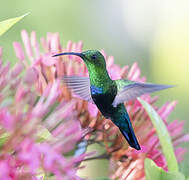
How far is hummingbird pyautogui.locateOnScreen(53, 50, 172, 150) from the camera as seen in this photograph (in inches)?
38.2


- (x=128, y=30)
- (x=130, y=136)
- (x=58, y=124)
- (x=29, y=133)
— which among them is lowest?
(x=128, y=30)

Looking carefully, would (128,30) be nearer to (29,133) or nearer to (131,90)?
(131,90)

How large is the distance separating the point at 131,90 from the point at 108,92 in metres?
0.06

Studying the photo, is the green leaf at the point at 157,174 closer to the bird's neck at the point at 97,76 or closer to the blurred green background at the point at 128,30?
the bird's neck at the point at 97,76

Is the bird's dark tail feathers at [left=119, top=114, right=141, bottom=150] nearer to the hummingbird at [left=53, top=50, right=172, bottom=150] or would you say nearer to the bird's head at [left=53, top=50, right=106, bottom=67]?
the hummingbird at [left=53, top=50, right=172, bottom=150]

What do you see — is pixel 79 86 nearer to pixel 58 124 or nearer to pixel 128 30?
pixel 58 124

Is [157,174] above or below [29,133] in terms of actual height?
below

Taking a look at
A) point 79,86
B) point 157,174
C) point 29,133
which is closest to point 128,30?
point 79,86

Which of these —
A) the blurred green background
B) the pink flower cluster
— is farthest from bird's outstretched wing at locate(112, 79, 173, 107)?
the blurred green background

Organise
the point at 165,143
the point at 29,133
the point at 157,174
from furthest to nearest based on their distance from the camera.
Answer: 1. the point at 165,143
2. the point at 157,174
3. the point at 29,133

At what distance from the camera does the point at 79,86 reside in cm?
104

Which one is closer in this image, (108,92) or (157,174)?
(157,174)

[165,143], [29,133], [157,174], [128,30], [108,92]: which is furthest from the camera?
[128,30]

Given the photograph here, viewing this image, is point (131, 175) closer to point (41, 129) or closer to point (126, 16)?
point (41, 129)
